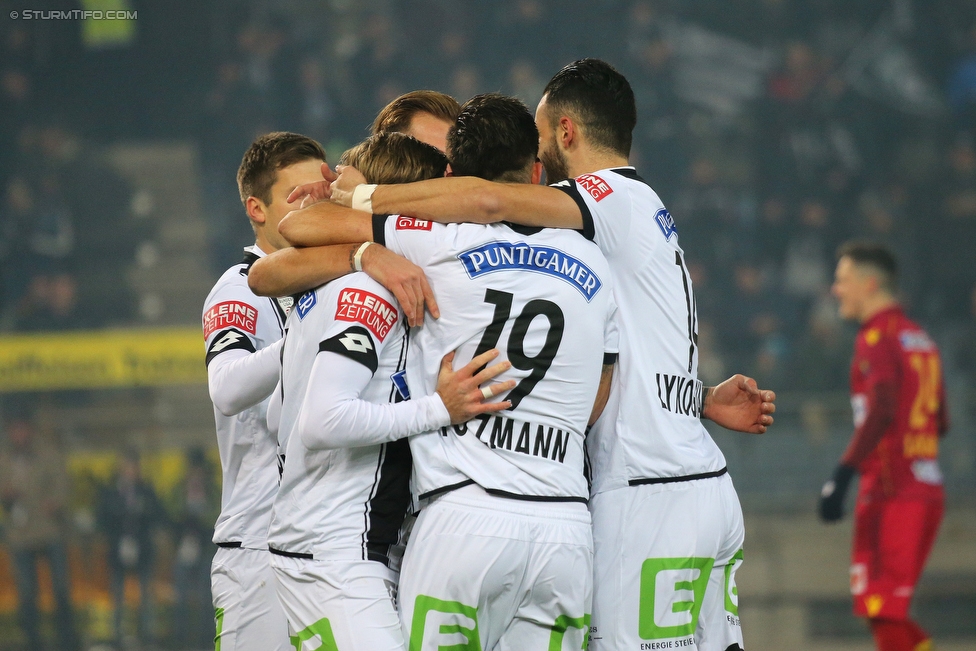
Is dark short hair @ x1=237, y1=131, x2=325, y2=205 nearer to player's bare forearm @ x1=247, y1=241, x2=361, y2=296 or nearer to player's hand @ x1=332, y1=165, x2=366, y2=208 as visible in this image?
player's hand @ x1=332, y1=165, x2=366, y2=208

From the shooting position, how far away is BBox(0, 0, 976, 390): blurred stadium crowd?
10.7 m

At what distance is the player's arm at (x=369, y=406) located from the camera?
7.16 feet

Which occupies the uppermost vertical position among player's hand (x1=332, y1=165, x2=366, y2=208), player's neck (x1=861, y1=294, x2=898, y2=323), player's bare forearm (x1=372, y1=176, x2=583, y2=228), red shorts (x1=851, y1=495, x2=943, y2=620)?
player's hand (x1=332, y1=165, x2=366, y2=208)

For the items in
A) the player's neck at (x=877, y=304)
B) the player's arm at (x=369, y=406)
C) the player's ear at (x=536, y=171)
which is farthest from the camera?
the player's neck at (x=877, y=304)

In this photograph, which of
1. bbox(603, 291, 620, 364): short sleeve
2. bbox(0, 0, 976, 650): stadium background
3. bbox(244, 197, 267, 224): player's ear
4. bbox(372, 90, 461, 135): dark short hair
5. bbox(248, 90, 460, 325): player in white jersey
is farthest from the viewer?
bbox(0, 0, 976, 650): stadium background

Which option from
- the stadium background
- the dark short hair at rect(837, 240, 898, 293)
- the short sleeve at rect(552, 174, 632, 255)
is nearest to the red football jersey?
the dark short hair at rect(837, 240, 898, 293)

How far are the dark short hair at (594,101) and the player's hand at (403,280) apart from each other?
75 centimetres

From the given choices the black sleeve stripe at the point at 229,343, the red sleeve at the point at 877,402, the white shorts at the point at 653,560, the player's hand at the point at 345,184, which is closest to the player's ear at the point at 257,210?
the black sleeve stripe at the point at 229,343

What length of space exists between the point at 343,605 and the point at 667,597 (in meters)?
0.87

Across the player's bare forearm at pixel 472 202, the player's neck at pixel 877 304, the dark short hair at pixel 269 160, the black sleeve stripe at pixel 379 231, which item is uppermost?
the dark short hair at pixel 269 160

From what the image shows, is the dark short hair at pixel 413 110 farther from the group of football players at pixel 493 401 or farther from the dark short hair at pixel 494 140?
the dark short hair at pixel 494 140

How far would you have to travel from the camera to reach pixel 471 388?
89.0 inches

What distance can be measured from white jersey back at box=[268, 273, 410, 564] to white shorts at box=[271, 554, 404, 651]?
0.10 feet

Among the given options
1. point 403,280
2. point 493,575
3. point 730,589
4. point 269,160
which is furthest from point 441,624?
point 269,160
